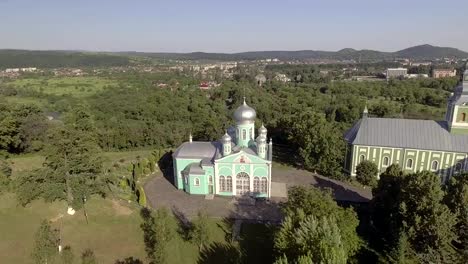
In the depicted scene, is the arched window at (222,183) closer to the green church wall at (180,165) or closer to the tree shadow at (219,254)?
the green church wall at (180,165)

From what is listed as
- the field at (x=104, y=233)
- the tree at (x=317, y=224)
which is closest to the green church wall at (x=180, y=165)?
the field at (x=104, y=233)

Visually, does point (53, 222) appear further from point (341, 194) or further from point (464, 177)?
point (464, 177)

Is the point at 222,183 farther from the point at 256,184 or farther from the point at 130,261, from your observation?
the point at 130,261

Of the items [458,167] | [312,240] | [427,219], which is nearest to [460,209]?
[427,219]

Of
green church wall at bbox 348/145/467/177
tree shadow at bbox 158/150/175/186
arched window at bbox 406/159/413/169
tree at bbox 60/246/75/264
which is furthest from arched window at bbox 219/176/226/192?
arched window at bbox 406/159/413/169

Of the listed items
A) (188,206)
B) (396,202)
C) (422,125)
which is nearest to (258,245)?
(188,206)

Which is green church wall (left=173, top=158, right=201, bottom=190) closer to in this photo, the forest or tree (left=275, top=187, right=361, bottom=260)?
the forest

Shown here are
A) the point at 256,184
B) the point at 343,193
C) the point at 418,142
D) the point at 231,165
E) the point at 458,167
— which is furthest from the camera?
the point at 418,142
